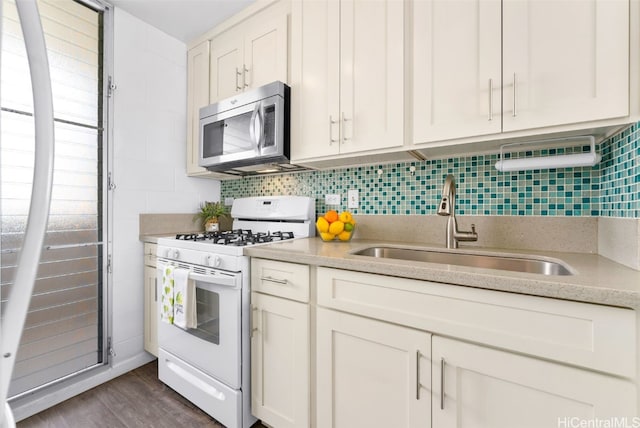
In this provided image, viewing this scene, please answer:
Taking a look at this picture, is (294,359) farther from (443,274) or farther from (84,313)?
(84,313)

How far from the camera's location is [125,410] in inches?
68.6

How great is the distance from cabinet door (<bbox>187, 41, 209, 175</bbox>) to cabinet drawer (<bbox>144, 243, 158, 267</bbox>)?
67cm

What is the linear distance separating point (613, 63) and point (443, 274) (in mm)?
914

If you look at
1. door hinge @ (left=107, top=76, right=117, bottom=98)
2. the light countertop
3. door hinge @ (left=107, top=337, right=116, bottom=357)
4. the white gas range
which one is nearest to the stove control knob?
the white gas range

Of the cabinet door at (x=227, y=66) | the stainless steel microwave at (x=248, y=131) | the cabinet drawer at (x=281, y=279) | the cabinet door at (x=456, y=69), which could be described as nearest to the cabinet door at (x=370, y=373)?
the cabinet drawer at (x=281, y=279)

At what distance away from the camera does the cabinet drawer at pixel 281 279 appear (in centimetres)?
139

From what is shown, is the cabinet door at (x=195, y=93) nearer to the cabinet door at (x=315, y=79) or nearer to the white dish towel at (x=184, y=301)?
the cabinet door at (x=315, y=79)

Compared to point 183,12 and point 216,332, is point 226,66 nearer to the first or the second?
point 183,12

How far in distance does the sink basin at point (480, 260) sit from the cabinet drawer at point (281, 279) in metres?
0.31

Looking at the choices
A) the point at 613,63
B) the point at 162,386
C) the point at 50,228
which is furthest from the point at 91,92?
the point at 613,63

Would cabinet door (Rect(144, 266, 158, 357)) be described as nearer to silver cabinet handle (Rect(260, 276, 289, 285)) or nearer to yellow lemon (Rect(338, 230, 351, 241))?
silver cabinet handle (Rect(260, 276, 289, 285))

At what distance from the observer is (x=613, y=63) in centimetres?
105

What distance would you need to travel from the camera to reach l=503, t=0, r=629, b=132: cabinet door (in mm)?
1045

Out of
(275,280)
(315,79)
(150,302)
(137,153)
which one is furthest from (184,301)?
(315,79)
